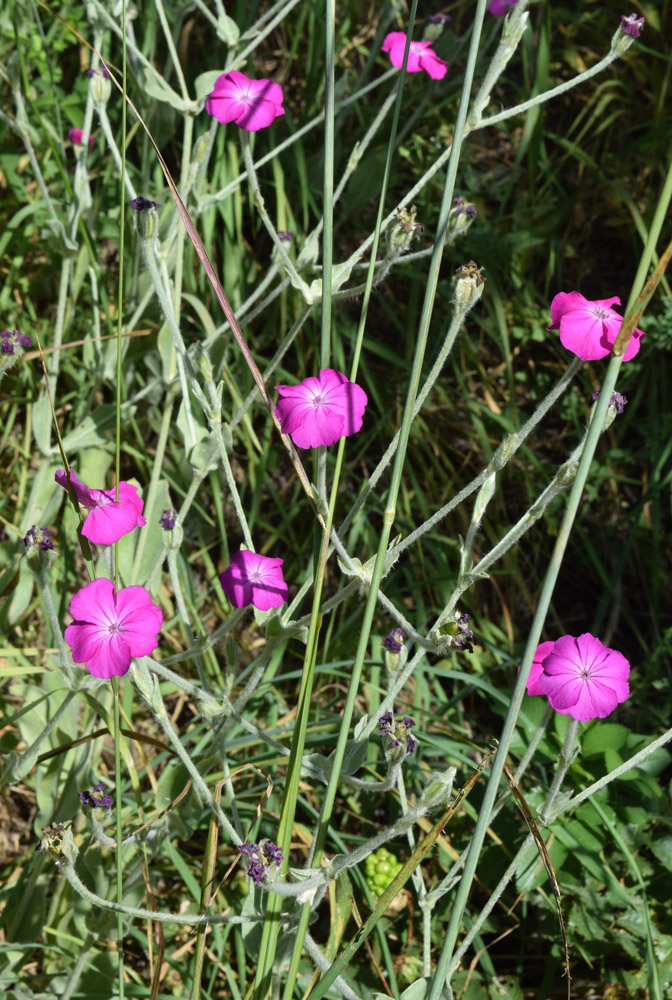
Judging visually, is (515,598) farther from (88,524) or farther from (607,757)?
(88,524)

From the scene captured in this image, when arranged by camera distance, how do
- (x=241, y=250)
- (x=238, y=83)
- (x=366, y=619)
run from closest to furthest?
(x=366, y=619) < (x=238, y=83) < (x=241, y=250)

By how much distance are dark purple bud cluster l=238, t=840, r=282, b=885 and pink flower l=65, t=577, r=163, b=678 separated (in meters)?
0.25

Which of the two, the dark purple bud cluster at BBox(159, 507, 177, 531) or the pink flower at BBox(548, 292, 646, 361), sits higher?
the pink flower at BBox(548, 292, 646, 361)

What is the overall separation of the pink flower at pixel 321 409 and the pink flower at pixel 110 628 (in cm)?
28

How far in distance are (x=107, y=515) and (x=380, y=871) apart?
0.83 m

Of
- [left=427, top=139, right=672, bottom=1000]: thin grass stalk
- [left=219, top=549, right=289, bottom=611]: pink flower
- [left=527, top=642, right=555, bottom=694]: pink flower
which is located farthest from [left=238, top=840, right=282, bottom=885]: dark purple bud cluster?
[left=527, top=642, right=555, bottom=694]: pink flower

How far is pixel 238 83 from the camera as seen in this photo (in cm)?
153

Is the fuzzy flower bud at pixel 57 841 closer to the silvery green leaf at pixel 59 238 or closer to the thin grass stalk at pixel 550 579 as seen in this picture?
the thin grass stalk at pixel 550 579

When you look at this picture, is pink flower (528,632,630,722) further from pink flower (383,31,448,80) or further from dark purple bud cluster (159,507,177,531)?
pink flower (383,31,448,80)

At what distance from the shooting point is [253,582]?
1228 mm

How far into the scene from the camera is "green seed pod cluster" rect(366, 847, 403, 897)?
156 cm

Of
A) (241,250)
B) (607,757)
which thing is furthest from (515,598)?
(241,250)

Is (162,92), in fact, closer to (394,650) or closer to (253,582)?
(253,582)

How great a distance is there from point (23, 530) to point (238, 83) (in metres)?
0.92
